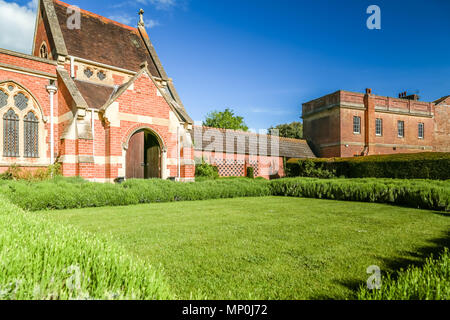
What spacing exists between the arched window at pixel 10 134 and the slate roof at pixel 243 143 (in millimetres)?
11113

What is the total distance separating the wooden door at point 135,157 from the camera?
14070 millimetres

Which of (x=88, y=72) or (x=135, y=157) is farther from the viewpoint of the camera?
(x=88, y=72)

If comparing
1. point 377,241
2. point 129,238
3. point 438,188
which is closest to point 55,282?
point 129,238

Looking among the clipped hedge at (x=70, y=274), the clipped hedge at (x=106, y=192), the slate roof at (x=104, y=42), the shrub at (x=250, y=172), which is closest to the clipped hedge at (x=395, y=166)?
the shrub at (x=250, y=172)

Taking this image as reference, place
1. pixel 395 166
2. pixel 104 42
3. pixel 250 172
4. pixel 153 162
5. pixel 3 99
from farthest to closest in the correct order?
pixel 250 172 < pixel 104 42 < pixel 395 166 < pixel 153 162 < pixel 3 99

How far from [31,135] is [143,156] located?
553 cm

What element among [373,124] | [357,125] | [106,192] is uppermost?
[373,124]

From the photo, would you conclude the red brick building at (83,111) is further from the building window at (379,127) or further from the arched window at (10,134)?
the building window at (379,127)

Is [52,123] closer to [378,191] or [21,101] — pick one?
[21,101]

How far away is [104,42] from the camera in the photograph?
17.8 metres

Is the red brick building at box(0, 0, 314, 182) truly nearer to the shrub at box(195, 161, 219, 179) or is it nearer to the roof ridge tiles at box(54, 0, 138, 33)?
the roof ridge tiles at box(54, 0, 138, 33)

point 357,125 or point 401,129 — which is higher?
point 357,125

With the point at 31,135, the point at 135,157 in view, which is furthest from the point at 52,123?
the point at 135,157
